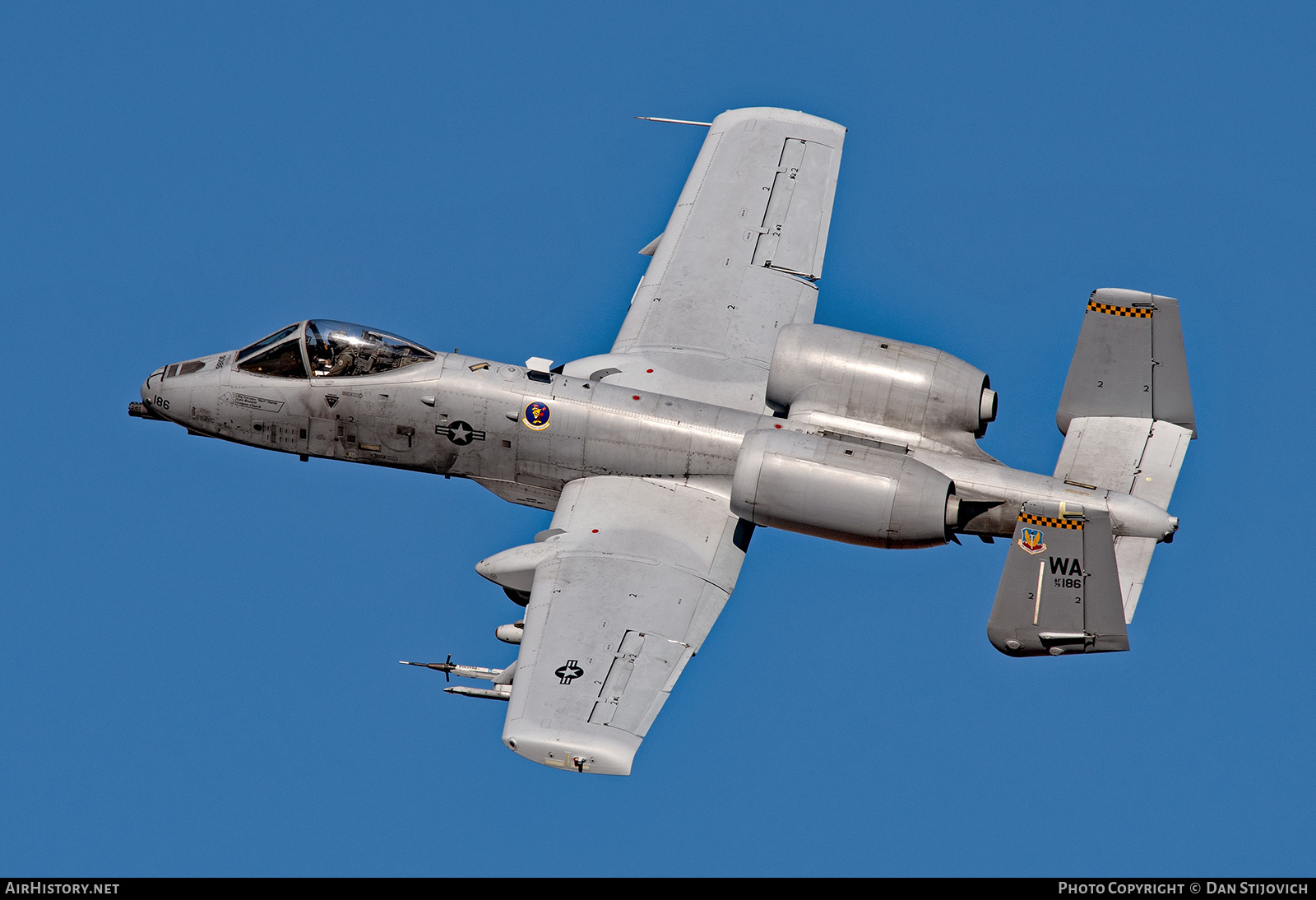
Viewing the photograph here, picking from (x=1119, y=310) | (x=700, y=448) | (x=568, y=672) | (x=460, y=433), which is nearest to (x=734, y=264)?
(x=700, y=448)

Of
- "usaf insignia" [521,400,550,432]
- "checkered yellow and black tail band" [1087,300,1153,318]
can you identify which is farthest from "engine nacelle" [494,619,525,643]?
"checkered yellow and black tail band" [1087,300,1153,318]

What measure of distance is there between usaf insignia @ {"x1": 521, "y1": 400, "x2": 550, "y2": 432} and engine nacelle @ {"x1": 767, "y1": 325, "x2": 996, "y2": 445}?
3331 mm

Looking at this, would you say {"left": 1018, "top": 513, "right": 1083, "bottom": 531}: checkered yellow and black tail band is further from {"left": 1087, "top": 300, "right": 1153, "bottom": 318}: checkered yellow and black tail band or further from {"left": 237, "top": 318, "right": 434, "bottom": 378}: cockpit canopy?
{"left": 237, "top": 318, "right": 434, "bottom": 378}: cockpit canopy

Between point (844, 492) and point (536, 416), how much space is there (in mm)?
4682

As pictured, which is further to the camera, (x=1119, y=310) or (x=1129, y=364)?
(x=1119, y=310)

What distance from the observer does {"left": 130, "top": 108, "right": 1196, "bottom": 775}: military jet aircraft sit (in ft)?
72.5

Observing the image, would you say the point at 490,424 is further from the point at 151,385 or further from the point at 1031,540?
the point at 1031,540

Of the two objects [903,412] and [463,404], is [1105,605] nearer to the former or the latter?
[903,412]

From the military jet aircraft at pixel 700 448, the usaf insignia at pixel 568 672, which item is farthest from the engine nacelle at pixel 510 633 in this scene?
the usaf insignia at pixel 568 672

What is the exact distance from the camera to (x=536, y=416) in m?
24.7

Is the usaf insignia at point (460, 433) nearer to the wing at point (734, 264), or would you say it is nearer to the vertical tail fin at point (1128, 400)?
the wing at point (734, 264)

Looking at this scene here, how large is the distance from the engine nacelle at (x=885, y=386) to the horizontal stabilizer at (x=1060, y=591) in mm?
2349

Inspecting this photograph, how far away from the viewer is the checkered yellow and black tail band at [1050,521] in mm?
22172

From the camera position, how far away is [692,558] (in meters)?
23.9
